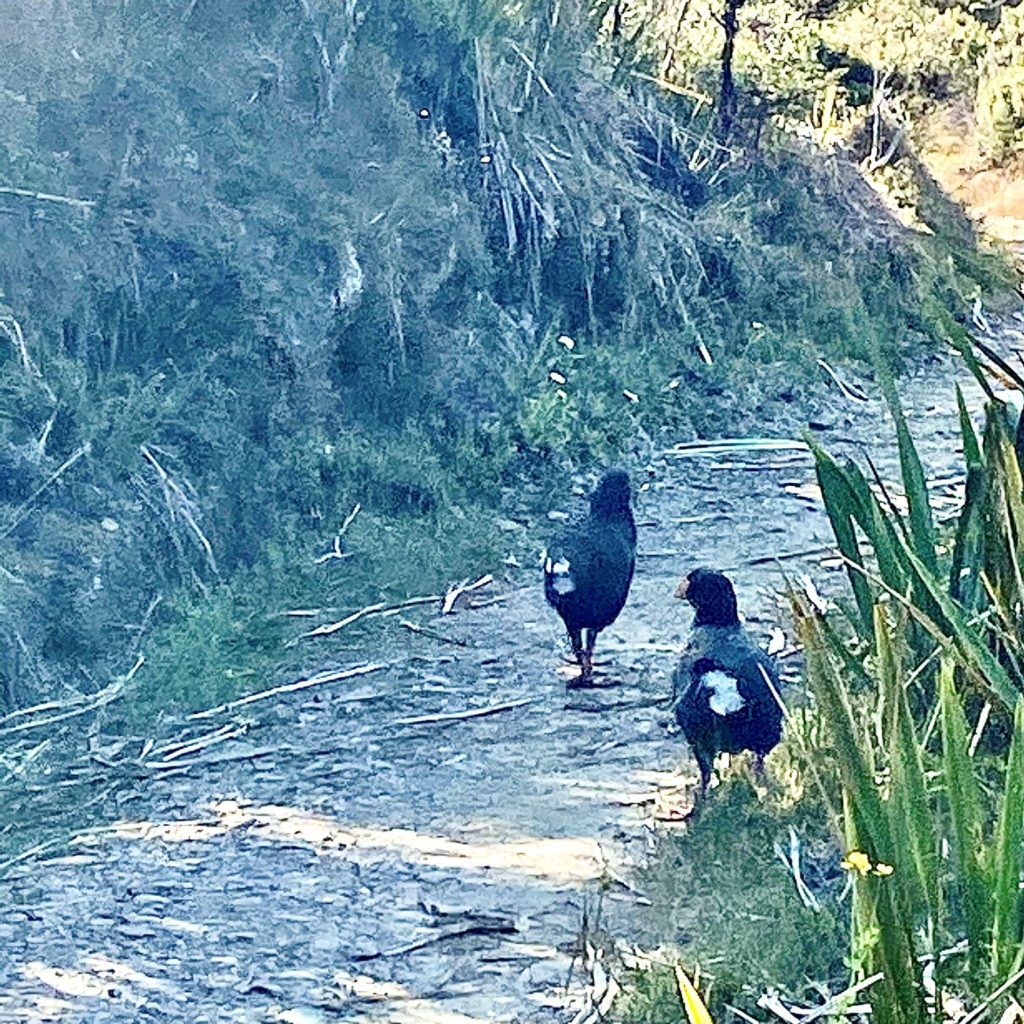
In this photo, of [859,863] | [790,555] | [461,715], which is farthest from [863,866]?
[790,555]

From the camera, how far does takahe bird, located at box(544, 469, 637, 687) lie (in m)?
5.39

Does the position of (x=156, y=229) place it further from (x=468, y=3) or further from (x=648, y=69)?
(x=648, y=69)

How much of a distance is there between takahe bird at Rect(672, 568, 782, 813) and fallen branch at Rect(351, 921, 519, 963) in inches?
26.7

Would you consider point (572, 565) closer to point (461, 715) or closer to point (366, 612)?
point (461, 715)

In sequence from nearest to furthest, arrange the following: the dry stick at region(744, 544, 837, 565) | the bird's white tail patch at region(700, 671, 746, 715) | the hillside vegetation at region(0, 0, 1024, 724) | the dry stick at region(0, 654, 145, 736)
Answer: the bird's white tail patch at region(700, 671, 746, 715), the dry stick at region(0, 654, 145, 736), the hillside vegetation at region(0, 0, 1024, 724), the dry stick at region(744, 544, 837, 565)

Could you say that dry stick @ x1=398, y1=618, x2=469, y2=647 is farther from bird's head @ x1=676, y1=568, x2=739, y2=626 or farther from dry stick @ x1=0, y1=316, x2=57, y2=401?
dry stick @ x1=0, y1=316, x2=57, y2=401

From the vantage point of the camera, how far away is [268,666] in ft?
18.9

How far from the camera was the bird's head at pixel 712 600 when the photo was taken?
4.77 metres

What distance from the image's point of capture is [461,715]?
5422 mm

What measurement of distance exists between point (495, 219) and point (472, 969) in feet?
18.7

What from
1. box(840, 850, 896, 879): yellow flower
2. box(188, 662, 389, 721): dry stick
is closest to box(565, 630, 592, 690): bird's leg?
box(188, 662, 389, 721): dry stick

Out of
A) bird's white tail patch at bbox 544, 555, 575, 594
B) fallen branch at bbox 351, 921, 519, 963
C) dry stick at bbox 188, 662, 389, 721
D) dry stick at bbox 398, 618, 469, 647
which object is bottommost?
fallen branch at bbox 351, 921, 519, 963

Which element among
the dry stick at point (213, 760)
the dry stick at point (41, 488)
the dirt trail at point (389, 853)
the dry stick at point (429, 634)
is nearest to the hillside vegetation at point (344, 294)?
the dry stick at point (41, 488)

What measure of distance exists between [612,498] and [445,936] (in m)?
2.16
